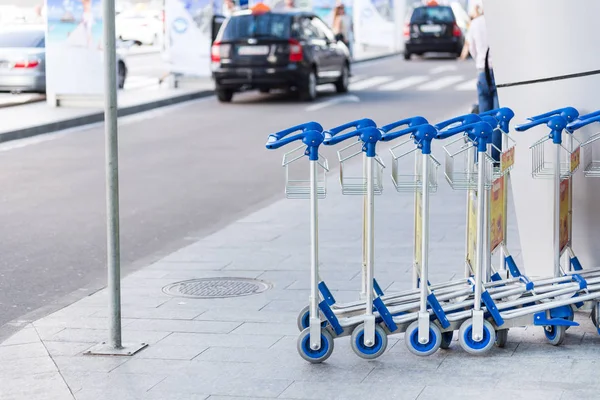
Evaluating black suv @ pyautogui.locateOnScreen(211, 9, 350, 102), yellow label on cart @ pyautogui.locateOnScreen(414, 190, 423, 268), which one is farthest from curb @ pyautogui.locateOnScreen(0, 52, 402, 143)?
yellow label on cart @ pyautogui.locateOnScreen(414, 190, 423, 268)

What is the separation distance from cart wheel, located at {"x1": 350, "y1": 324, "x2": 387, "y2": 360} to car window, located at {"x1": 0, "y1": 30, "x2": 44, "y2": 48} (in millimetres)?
18111

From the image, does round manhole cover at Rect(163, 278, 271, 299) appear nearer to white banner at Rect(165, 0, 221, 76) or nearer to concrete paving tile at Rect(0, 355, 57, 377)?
concrete paving tile at Rect(0, 355, 57, 377)

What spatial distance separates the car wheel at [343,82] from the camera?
25.6 m

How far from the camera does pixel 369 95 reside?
25.0 metres

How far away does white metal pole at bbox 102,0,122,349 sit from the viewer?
20.0ft

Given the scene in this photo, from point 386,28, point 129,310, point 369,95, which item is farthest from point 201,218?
point 386,28

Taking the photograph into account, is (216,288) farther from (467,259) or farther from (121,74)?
(121,74)

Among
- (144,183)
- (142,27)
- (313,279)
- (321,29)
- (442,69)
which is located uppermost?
(321,29)

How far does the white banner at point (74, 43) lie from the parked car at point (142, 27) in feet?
80.8

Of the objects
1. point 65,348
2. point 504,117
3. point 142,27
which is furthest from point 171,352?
point 142,27

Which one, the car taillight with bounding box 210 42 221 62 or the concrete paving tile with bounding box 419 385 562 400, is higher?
the car taillight with bounding box 210 42 221 62

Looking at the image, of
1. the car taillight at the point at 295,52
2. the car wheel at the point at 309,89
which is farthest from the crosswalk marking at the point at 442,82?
the car taillight at the point at 295,52

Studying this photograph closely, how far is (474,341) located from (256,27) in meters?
17.8

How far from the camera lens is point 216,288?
797cm
